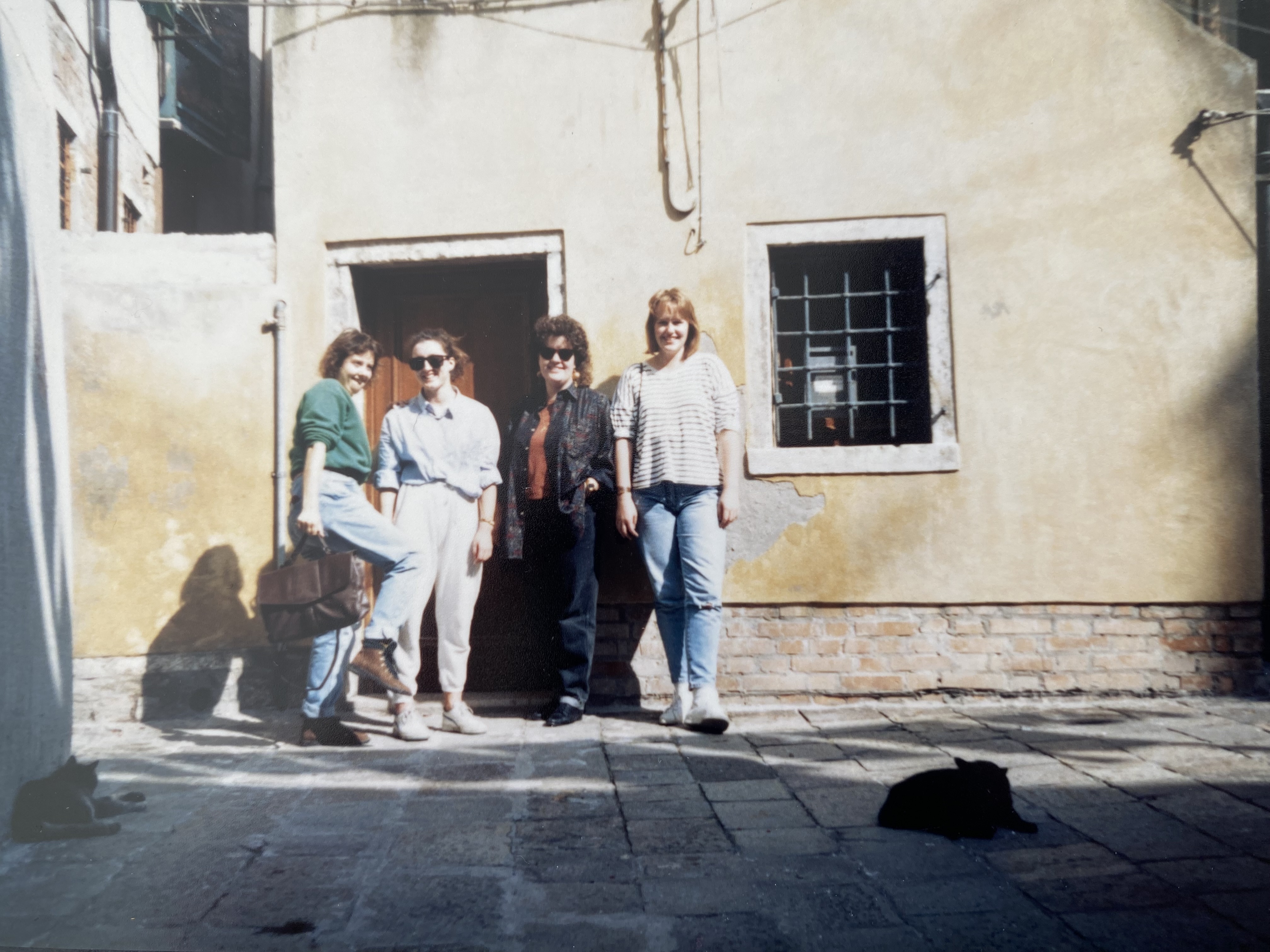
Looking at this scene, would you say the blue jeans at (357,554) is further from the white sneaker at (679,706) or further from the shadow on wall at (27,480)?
the white sneaker at (679,706)

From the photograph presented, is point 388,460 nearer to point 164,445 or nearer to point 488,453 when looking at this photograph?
point 488,453

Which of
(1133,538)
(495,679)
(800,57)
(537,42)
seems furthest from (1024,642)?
(537,42)

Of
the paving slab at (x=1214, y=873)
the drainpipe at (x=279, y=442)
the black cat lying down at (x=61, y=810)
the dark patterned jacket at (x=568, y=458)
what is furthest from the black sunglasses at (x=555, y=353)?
the paving slab at (x=1214, y=873)

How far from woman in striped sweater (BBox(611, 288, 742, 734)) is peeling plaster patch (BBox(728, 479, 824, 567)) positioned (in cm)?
43

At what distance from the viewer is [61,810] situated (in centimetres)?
294

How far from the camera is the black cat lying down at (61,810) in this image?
2.87 m

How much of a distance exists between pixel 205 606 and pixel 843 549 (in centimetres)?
347

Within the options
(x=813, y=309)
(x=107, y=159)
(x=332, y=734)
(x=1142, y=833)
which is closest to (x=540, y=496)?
(x=332, y=734)

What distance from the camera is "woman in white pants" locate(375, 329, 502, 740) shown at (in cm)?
423

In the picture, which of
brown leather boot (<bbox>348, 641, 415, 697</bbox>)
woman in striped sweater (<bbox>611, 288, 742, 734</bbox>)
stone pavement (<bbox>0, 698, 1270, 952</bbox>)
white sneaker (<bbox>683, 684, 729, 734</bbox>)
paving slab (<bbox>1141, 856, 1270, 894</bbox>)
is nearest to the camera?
stone pavement (<bbox>0, 698, 1270, 952</bbox>)

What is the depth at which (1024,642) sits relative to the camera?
187 inches

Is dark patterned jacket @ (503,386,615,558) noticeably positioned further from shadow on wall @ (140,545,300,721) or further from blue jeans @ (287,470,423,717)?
shadow on wall @ (140,545,300,721)

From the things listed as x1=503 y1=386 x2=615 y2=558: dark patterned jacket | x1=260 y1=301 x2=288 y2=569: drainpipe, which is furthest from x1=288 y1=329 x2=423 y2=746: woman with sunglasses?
x1=260 y1=301 x2=288 y2=569: drainpipe

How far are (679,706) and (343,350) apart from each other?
7.69 ft
